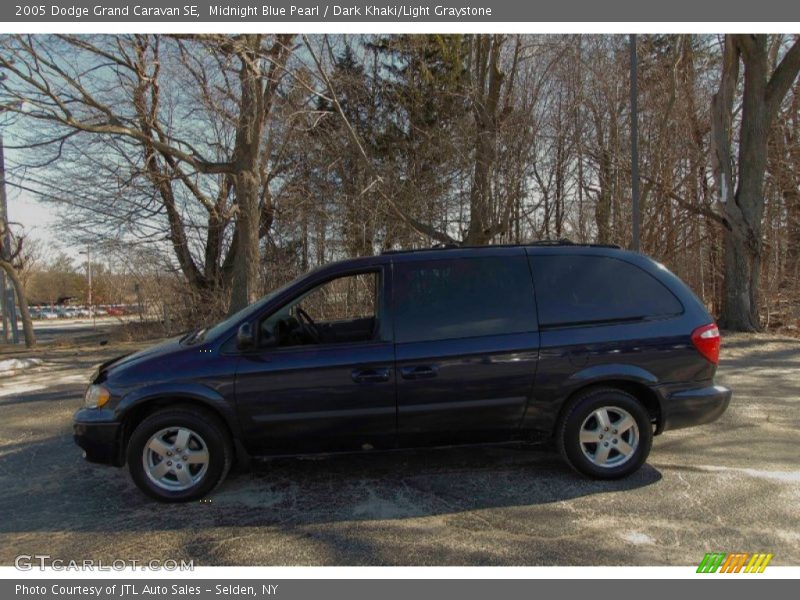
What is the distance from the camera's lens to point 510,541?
3.06m

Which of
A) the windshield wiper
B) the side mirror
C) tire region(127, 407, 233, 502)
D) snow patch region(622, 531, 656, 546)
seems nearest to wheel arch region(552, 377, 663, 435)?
snow patch region(622, 531, 656, 546)

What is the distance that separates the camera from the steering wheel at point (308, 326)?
4.50m

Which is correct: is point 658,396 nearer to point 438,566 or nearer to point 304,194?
point 438,566

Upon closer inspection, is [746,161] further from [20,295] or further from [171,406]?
[20,295]

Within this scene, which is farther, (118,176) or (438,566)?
(118,176)

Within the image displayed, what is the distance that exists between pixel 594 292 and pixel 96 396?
4007 millimetres

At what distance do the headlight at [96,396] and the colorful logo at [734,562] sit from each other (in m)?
4.14

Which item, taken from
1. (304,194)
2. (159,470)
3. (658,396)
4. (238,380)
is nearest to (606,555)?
(658,396)

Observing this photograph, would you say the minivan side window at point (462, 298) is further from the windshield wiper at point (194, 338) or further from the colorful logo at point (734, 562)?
the colorful logo at point (734, 562)

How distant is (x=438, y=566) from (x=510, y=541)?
0.52 m

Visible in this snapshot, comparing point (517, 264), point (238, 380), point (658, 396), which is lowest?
point (658, 396)

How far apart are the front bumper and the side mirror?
3.64ft

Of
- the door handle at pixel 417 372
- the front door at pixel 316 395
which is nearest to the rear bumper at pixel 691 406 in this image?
the door handle at pixel 417 372

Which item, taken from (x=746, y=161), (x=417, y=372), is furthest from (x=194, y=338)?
(x=746, y=161)
